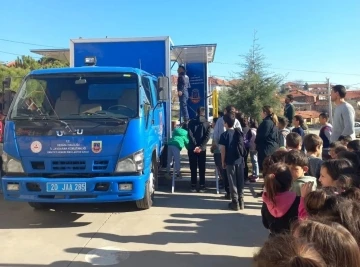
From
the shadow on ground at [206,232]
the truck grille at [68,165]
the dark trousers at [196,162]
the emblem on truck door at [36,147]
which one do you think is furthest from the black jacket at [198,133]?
the emblem on truck door at [36,147]

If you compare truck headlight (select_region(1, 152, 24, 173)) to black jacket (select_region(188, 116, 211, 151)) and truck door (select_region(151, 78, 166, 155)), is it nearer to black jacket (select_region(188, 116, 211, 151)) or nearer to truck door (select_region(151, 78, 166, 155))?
truck door (select_region(151, 78, 166, 155))

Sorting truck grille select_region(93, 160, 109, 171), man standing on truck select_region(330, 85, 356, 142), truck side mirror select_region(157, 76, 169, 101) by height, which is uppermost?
truck side mirror select_region(157, 76, 169, 101)

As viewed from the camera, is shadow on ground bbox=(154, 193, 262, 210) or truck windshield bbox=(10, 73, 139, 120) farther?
shadow on ground bbox=(154, 193, 262, 210)

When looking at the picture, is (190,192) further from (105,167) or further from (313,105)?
(313,105)

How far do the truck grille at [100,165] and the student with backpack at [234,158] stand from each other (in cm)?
207

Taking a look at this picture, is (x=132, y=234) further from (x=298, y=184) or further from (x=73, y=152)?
(x=298, y=184)

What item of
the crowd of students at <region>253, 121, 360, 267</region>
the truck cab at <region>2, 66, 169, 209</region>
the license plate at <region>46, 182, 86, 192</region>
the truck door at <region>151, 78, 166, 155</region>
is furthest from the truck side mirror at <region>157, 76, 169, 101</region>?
the crowd of students at <region>253, 121, 360, 267</region>

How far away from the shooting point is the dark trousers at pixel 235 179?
6012 mm

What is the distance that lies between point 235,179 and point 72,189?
106 inches

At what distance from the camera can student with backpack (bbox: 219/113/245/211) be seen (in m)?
5.98

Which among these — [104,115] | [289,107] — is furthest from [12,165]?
[289,107]

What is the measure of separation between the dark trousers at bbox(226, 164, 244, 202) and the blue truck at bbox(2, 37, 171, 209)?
1.46 metres

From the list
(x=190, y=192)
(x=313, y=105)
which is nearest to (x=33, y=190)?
(x=190, y=192)

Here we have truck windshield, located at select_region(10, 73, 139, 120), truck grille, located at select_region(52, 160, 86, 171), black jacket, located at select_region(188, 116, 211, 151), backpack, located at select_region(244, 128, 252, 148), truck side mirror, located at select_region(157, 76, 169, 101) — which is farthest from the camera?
backpack, located at select_region(244, 128, 252, 148)
